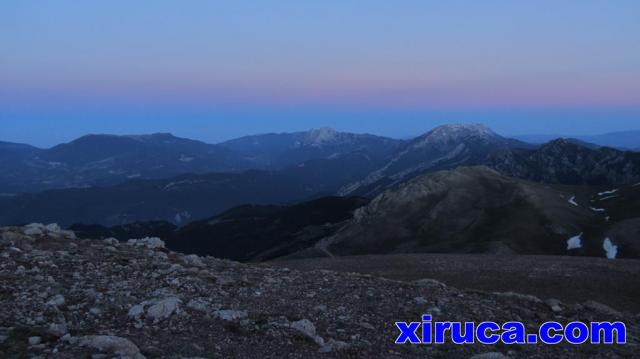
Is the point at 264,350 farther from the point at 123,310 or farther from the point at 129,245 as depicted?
the point at 129,245

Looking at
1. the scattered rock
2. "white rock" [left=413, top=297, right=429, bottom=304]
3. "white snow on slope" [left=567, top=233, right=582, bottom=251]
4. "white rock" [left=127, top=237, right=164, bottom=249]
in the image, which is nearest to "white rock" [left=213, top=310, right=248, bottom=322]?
"white rock" [left=413, top=297, right=429, bottom=304]

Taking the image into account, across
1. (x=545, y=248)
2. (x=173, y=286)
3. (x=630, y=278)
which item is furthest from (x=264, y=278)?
(x=545, y=248)

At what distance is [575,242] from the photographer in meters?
92.4

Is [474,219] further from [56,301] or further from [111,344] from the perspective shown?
[111,344]

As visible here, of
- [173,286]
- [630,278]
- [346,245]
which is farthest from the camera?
[346,245]

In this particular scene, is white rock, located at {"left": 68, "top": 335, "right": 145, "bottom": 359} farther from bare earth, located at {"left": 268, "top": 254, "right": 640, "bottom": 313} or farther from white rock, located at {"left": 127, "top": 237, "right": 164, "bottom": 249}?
bare earth, located at {"left": 268, "top": 254, "right": 640, "bottom": 313}

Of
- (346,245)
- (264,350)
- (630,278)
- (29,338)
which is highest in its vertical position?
(29,338)

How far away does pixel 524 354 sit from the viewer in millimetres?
15516

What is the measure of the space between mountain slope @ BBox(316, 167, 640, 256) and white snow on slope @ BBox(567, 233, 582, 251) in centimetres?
64

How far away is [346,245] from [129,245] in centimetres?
9359

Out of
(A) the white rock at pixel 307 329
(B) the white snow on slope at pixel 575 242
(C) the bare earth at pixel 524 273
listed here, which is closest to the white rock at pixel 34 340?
(A) the white rock at pixel 307 329

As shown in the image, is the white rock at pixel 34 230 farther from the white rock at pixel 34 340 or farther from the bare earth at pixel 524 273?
the bare earth at pixel 524 273

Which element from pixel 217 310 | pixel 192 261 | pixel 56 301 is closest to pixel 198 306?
pixel 217 310

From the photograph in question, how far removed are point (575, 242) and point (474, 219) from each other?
944 inches
